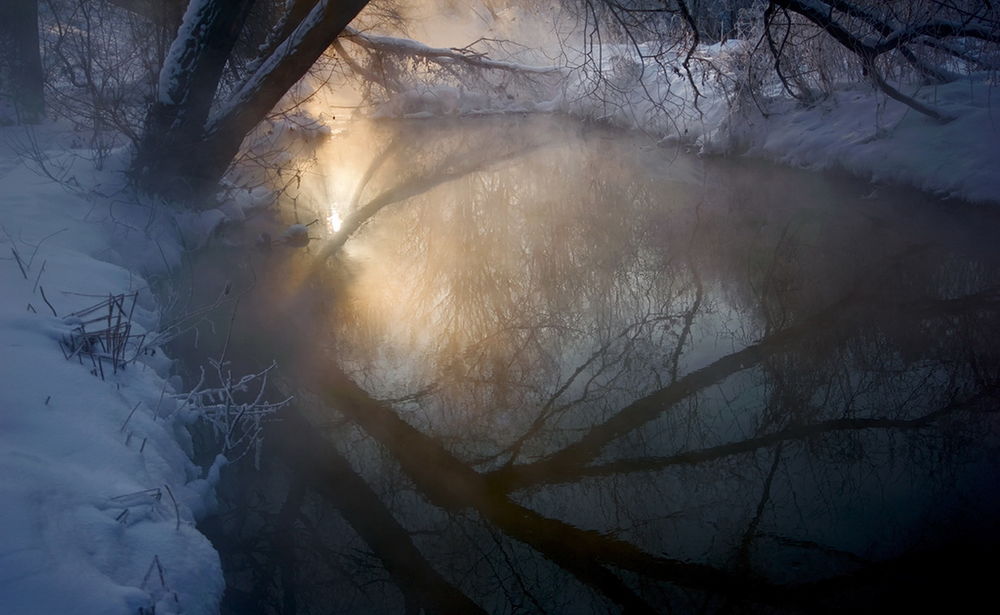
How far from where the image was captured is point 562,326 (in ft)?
16.9

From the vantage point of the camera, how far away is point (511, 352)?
477cm

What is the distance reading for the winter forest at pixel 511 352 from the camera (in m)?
2.68

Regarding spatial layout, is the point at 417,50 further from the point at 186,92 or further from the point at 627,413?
the point at 627,413

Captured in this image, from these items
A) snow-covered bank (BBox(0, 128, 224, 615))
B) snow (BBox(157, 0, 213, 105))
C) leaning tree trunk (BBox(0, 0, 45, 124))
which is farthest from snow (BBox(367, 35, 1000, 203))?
leaning tree trunk (BBox(0, 0, 45, 124))

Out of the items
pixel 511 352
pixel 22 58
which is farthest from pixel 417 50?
pixel 511 352

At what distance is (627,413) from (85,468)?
2.67 metres

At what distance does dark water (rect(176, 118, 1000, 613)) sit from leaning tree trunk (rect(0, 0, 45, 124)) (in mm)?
4566

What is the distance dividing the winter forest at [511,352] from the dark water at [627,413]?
2cm

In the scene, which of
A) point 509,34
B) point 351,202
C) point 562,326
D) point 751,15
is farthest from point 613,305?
point 509,34

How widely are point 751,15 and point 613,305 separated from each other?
6021 millimetres

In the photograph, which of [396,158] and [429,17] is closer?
[396,158]

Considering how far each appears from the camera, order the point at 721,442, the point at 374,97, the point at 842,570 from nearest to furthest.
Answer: the point at 842,570 → the point at 721,442 → the point at 374,97

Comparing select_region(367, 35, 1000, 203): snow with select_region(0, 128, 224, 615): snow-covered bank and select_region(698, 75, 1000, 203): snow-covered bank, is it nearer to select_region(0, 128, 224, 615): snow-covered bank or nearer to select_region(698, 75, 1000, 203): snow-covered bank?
select_region(698, 75, 1000, 203): snow-covered bank

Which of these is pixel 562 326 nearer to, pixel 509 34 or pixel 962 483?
pixel 962 483
